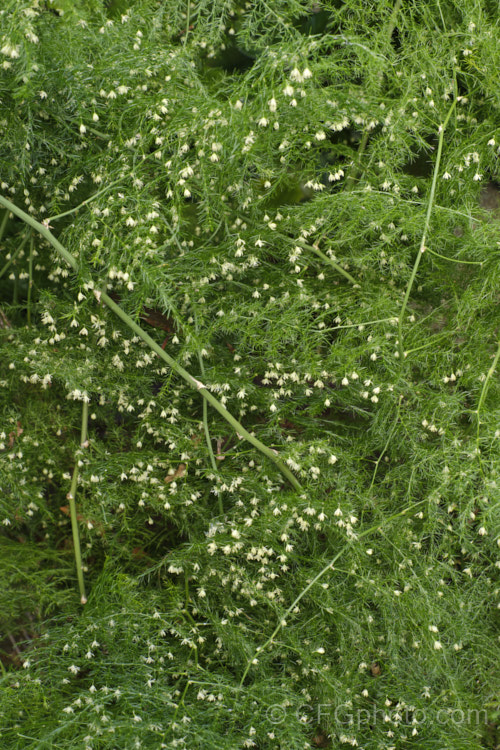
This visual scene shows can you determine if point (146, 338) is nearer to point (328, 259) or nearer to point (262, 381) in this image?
point (262, 381)

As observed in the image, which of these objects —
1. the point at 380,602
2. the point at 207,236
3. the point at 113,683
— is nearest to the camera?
the point at 113,683

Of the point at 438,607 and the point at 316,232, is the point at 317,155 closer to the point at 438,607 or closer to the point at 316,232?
the point at 316,232

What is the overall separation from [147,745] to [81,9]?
3.23 metres

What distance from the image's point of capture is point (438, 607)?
2715 millimetres

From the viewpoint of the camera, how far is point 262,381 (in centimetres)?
283

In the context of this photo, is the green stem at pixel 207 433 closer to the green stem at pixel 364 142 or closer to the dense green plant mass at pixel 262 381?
the dense green plant mass at pixel 262 381

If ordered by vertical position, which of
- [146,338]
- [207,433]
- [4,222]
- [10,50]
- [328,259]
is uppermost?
[10,50]

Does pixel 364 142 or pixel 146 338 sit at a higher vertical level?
pixel 364 142

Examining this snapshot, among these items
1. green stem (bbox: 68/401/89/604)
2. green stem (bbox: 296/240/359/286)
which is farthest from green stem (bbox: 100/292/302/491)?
green stem (bbox: 296/240/359/286)

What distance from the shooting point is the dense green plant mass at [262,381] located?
2.46 m

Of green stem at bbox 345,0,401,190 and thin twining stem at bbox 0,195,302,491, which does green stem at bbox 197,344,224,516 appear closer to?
thin twining stem at bbox 0,195,302,491

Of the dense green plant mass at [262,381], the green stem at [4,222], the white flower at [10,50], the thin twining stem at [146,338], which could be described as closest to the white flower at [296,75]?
the dense green plant mass at [262,381]

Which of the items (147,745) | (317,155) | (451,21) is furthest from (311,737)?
(451,21)

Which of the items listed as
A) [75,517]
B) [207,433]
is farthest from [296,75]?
[75,517]
